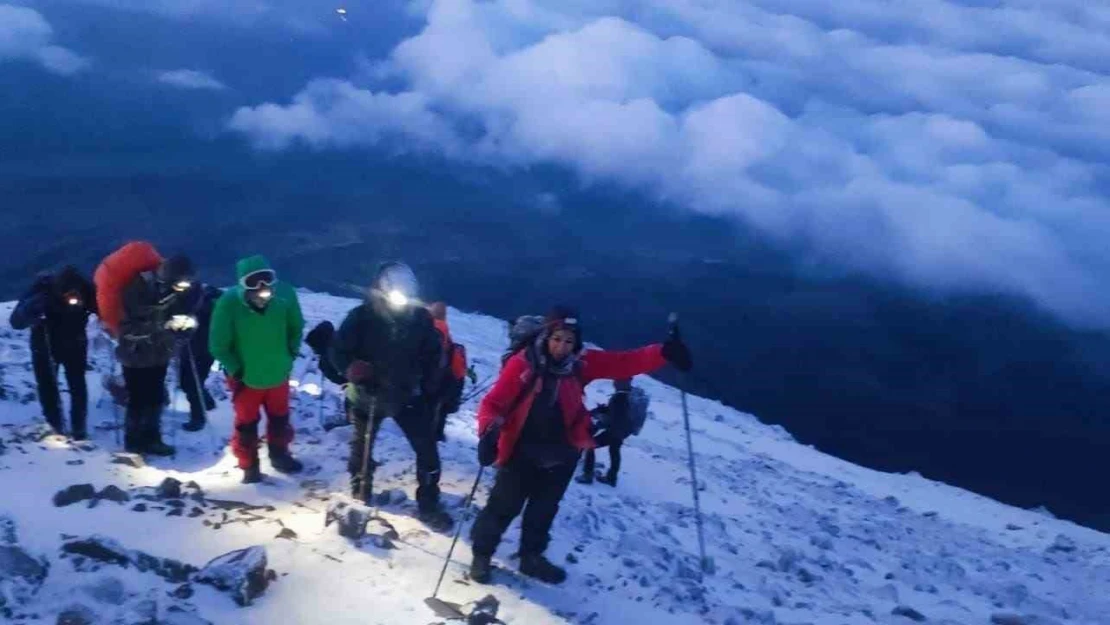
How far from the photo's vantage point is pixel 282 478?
8594mm

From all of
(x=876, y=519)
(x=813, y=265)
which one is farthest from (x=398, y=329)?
(x=813, y=265)

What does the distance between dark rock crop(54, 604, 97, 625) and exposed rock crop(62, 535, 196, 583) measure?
62 centimetres

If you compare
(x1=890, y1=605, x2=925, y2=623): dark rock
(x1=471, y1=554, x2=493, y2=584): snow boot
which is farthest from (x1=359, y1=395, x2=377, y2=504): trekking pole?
(x1=890, y1=605, x2=925, y2=623): dark rock

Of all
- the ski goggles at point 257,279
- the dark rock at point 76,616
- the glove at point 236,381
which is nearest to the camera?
the dark rock at point 76,616

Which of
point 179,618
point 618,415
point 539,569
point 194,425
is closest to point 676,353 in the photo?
point 539,569

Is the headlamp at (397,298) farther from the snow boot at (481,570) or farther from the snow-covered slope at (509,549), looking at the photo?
the snow boot at (481,570)

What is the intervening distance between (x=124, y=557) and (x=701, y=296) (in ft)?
456

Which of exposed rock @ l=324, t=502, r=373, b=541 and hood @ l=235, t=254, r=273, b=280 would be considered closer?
exposed rock @ l=324, t=502, r=373, b=541

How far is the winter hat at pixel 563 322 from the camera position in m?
6.70

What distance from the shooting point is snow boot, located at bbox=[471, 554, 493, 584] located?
23.3 feet

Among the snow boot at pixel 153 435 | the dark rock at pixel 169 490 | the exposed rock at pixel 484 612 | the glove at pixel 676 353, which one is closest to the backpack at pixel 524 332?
the glove at pixel 676 353

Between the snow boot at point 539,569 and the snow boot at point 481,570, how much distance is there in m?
0.37

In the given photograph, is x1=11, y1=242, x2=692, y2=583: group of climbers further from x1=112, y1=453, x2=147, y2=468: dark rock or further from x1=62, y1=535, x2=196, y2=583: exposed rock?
x1=62, y1=535, x2=196, y2=583: exposed rock

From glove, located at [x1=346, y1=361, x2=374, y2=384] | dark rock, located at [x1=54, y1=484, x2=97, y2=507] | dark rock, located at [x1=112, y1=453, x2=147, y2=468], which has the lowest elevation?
dark rock, located at [x1=54, y1=484, x2=97, y2=507]
